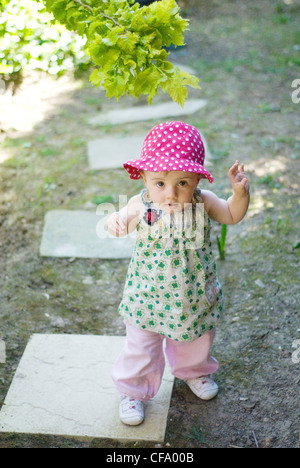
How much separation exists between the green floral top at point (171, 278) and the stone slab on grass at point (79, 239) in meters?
1.29

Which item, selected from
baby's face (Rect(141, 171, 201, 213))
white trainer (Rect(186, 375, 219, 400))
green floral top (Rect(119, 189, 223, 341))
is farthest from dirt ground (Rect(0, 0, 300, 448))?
baby's face (Rect(141, 171, 201, 213))

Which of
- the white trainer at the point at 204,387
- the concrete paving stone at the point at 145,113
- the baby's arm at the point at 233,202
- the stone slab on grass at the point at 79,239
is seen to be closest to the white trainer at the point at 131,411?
the white trainer at the point at 204,387

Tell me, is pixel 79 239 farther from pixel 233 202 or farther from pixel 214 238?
pixel 233 202

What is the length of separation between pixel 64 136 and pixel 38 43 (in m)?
2.13

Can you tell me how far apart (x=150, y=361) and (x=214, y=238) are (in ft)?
4.86

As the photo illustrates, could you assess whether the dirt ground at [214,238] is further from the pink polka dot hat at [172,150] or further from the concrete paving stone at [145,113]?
the pink polka dot hat at [172,150]

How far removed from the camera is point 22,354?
2869 millimetres

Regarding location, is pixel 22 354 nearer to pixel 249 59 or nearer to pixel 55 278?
pixel 55 278

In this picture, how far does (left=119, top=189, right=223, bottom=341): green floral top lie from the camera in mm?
2230

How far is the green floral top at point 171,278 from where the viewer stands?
2230 mm

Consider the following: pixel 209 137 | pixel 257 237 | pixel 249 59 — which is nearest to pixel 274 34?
pixel 249 59

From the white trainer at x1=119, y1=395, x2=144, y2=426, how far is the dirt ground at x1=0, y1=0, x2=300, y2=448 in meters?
0.11

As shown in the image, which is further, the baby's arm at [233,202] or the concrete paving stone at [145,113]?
the concrete paving stone at [145,113]

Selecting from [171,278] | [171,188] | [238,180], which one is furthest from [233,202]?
[171,278]
